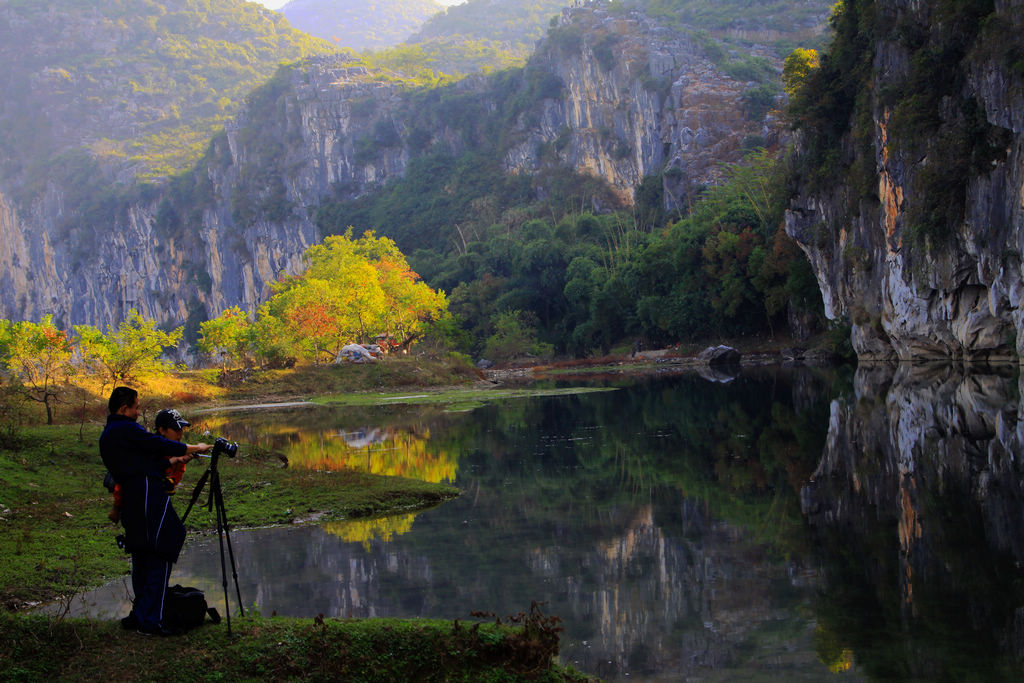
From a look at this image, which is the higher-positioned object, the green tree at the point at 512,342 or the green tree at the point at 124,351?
the green tree at the point at 124,351

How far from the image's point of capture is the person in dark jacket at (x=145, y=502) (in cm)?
596

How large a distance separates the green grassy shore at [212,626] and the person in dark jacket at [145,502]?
274mm

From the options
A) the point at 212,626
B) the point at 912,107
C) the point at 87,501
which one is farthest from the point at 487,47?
the point at 212,626

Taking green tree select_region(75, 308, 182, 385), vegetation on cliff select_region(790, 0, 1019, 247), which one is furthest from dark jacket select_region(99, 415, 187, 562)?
green tree select_region(75, 308, 182, 385)

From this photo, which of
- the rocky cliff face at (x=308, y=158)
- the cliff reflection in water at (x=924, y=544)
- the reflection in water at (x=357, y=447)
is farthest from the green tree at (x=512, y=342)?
the cliff reflection in water at (x=924, y=544)

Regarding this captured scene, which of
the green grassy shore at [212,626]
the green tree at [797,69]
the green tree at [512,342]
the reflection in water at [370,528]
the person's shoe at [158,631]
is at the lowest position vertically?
the green tree at [512,342]

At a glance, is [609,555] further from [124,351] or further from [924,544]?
[124,351]

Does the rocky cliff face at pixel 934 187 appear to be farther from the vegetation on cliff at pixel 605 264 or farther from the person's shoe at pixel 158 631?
the person's shoe at pixel 158 631

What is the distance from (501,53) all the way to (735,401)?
144m

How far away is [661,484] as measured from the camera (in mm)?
13648

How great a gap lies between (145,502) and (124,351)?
121ft

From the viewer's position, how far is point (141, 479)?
6.04m

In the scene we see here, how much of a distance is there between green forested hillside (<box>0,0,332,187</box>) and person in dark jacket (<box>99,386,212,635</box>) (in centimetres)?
13884

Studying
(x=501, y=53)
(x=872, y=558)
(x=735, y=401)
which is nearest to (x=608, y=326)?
(x=735, y=401)
